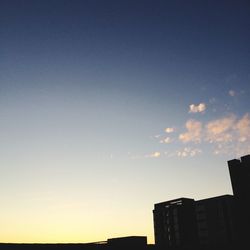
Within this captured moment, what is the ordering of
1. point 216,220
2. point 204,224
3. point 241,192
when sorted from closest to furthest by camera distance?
point 241,192, point 216,220, point 204,224

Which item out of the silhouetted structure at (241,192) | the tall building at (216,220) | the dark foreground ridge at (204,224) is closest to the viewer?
the dark foreground ridge at (204,224)

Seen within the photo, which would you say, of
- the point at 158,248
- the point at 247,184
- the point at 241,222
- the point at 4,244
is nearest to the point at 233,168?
the point at 247,184

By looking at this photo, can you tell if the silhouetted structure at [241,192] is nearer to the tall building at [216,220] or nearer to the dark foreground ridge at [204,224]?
the dark foreground ridge at [204,224]

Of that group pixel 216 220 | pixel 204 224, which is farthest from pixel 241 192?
pixel 204 224

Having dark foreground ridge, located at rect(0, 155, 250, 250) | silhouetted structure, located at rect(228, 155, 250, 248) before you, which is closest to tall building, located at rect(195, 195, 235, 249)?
dark foreground ridge, located at rect(0, 155, 250, 250)

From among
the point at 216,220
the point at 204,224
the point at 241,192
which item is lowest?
the point at 204,224

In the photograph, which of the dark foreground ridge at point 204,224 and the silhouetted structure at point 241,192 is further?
the silhouetted structure at point 241,192

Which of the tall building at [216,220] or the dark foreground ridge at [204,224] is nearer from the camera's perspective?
the dark foreground ridge at [204,224]

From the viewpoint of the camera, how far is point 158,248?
2502 centimetres

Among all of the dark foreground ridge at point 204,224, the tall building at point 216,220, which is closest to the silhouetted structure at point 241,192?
the dark foreground ridge at point 204,224

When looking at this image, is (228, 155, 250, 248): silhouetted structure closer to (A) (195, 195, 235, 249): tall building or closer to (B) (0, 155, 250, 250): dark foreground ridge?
(B) (0, 155, 250, 250): dark foreground ridge

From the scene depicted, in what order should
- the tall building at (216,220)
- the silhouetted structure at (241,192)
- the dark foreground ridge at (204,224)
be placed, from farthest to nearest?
the tall building at (216,220) < the silhouetted structure at (241,192) < the dark foreground ridge at (204,224)

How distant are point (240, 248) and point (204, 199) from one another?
8089cm

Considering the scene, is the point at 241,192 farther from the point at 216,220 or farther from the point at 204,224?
the point at 204,224
